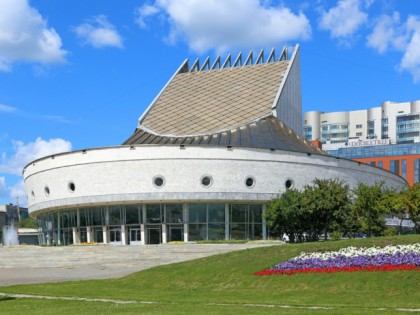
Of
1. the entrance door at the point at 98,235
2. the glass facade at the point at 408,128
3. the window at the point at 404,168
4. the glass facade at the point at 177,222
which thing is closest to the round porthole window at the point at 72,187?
the glass facade at the point at 177,222

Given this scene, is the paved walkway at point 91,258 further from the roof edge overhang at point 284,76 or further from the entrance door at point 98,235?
the roof edge overhang at point 284,76

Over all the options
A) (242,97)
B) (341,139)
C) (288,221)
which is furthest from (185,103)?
(341,139)

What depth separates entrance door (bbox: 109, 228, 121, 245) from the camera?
61.5 meters

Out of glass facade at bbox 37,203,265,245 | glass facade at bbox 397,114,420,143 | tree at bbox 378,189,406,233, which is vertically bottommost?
glass facade at bbox 37,203,265,245

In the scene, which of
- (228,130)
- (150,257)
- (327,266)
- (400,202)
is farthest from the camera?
(228,130)

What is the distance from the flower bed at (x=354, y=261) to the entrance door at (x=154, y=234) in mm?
32604

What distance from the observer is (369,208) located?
48.8 meters

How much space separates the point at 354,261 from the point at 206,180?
34207 millimetres

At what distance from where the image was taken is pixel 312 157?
6194cm

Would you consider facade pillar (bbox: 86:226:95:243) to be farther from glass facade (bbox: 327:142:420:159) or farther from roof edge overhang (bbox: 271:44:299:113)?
glass facade (bbox: 327:142:420:159)

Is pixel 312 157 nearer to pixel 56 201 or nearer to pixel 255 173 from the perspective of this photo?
pixel 255 173

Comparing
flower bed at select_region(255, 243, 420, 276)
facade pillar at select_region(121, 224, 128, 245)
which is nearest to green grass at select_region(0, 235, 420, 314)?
flower bed at select_region(255, 243, 420, 276)

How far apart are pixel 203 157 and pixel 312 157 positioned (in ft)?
32.4

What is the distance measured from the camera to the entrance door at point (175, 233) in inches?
2363
